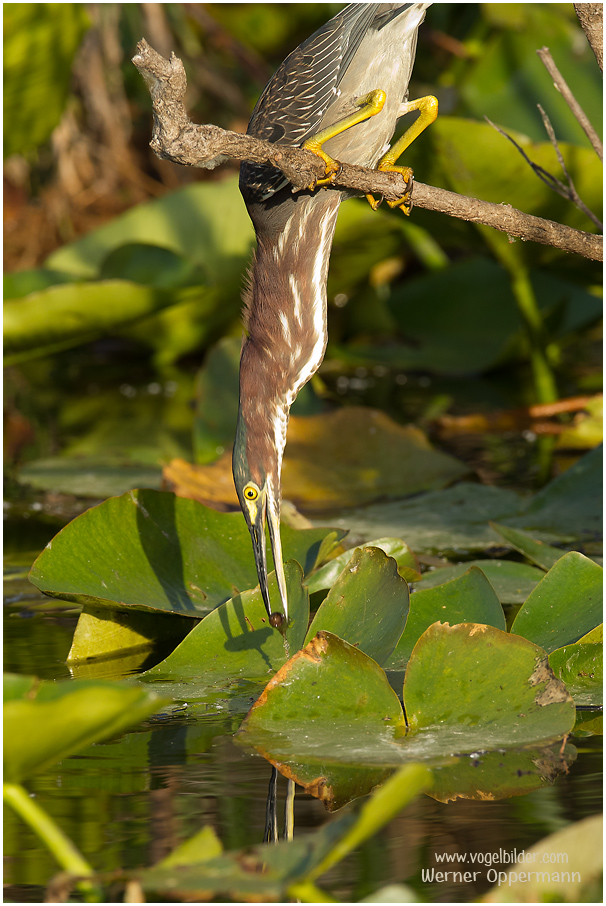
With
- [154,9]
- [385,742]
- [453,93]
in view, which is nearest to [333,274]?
[453,93]

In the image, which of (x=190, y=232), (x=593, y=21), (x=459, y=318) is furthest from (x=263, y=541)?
(x=459, y=318)

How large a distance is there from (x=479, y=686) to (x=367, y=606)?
0.34 m

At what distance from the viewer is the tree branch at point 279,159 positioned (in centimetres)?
188

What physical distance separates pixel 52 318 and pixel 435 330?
8.90 ft

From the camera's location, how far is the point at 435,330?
6352 millimetres

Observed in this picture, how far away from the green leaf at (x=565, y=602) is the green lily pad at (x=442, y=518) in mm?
868

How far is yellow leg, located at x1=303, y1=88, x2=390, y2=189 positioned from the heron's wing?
0.09 metres

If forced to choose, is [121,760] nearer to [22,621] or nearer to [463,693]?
[463,693]

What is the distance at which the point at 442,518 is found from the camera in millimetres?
3311

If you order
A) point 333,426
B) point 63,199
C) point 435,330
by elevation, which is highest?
point 63,199

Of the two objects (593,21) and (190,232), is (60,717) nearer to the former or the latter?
(593,21)

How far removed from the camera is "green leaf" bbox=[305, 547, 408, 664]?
214 cm

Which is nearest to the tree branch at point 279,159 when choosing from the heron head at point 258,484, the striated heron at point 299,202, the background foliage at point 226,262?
the striated heron at point 299,202

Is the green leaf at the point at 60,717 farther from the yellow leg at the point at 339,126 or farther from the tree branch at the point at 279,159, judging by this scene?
the yellow leg at the point at 339,126
